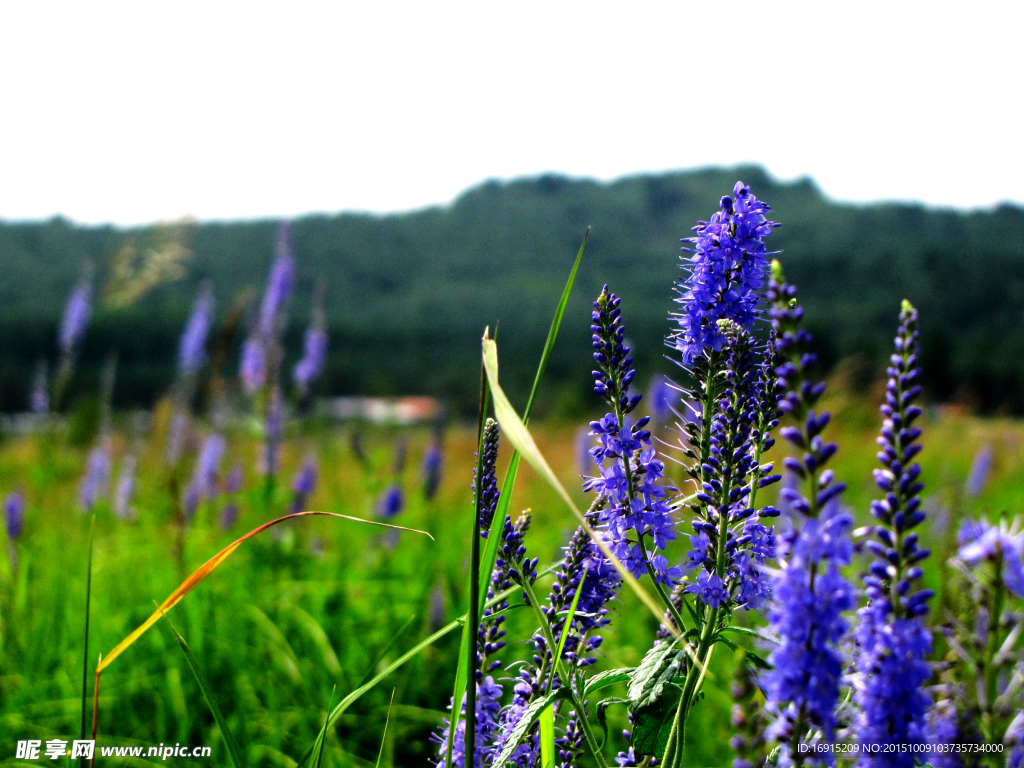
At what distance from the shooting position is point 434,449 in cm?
741

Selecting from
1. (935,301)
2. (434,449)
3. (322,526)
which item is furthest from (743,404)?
(935,301)

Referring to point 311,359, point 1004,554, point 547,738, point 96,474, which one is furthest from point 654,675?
point 96,474

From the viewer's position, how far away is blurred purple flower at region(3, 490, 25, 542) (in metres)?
5.90

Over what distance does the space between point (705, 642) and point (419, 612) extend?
3.49m

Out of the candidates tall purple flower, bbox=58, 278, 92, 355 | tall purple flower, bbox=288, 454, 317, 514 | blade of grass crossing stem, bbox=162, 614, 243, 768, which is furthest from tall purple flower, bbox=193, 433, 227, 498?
blade of grass crossing stem, bbox=162, 614, 243, 768

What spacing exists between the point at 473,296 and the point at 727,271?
574 ft

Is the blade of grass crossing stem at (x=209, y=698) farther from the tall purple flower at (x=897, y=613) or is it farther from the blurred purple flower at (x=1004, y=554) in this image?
the blurred purple flower at (x=1004, y=554)

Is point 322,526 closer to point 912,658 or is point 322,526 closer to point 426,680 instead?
point 426,680

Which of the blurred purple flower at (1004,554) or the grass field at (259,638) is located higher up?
the blurred purple flower at (1004,554)

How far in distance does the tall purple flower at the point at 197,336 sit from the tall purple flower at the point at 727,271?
7109 mm

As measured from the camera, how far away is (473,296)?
575ft

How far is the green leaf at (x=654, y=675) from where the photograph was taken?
1442mm
